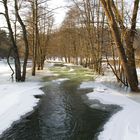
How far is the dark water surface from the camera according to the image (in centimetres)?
816

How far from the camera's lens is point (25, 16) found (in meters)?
34.3

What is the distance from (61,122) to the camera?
9594mm

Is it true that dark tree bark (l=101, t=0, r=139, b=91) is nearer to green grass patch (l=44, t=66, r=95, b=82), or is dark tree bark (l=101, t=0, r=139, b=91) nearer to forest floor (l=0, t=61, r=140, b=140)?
forest floor (l=0, t=61, r=140, b=140)

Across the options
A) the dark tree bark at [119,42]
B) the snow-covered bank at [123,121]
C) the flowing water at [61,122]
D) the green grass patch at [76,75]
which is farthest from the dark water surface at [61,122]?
the green grass patch at [76,75]

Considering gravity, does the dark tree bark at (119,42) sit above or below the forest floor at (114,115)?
above

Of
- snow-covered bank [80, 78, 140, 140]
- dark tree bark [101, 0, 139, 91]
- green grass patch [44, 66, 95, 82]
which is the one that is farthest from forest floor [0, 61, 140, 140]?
green grass patch [44, 66, 95, 82]

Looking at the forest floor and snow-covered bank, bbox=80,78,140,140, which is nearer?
snow-covered bank, bbox=80,78,140,140

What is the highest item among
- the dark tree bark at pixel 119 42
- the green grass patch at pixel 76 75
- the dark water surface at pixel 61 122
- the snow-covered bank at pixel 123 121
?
the dark tree bark at pixel 119 42

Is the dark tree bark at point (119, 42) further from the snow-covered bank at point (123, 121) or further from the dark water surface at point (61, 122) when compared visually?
the dark water surface at point (61, 122)

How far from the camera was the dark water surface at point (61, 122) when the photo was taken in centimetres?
816

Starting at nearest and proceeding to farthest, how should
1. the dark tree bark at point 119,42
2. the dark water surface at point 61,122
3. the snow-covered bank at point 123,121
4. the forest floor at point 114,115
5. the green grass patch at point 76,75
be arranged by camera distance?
1. the snow-covered bank at point 123,121
2. the forest floor at point 114,115
3. the dark water surface at point 61,122
4. the dark tree bark at point 119,42
5. the green grass patch at point 76,75

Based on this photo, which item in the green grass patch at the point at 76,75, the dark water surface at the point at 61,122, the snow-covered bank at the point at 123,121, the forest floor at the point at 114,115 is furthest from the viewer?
the green grass patch at the point at 76,75

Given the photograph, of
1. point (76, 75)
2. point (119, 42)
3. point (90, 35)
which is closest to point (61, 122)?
point (119, 42)

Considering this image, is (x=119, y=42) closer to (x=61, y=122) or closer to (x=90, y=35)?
(x=61, y=122)
